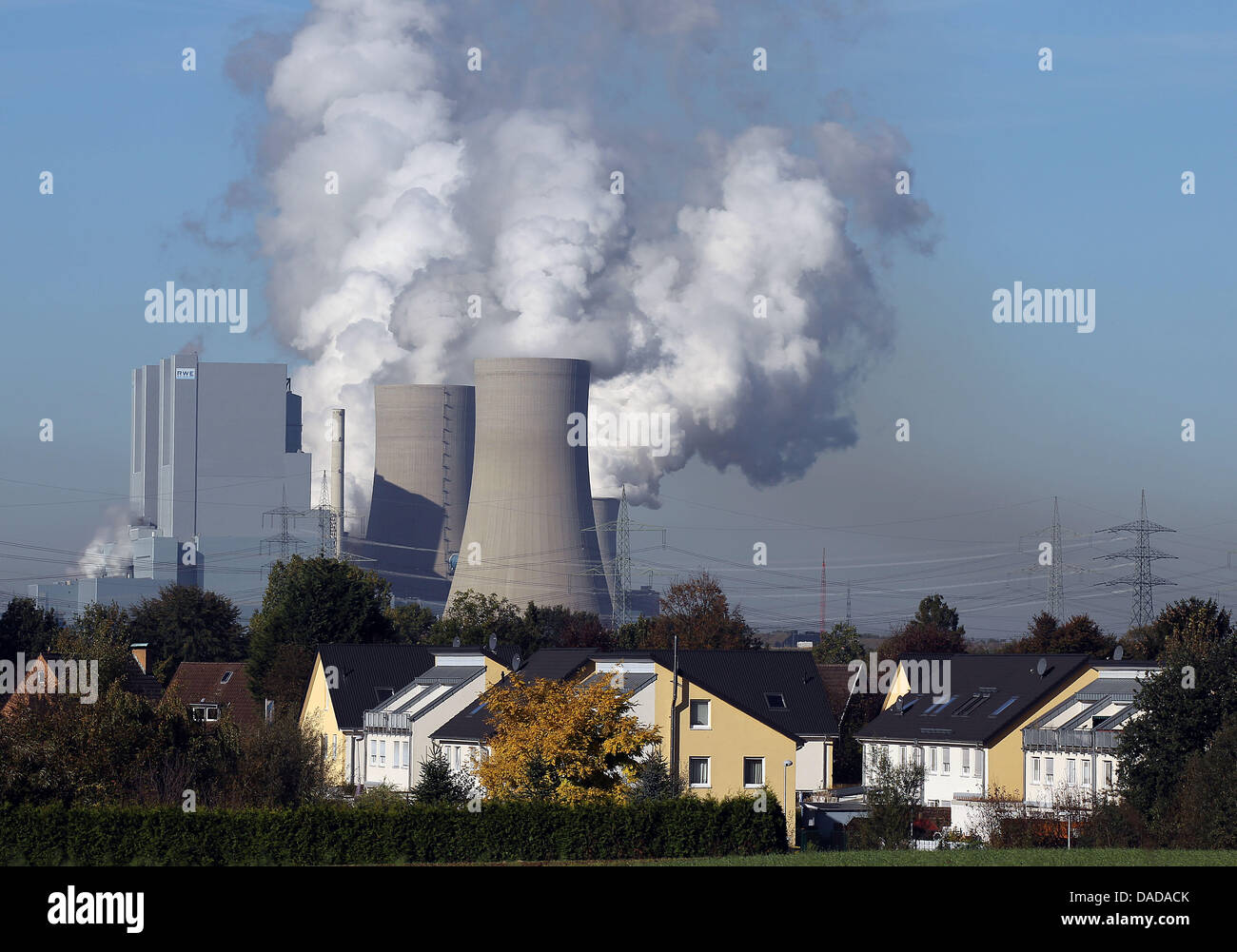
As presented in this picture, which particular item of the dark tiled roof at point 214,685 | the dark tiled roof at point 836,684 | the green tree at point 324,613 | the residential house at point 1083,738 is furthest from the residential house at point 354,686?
the dark tiled roof at point 836,684

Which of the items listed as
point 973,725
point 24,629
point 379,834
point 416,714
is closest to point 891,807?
point 973,725

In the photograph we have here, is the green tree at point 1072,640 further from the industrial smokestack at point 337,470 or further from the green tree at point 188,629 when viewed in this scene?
the industrial smokestack at point 337,470

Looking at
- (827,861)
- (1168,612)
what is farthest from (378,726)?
(1168,612)

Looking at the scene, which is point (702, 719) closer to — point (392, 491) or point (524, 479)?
point (524, 479)

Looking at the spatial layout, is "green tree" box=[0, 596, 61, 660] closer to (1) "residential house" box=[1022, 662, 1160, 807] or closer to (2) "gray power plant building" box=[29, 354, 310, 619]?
(2) "gray power plant building" box=[29, 354, 310, 619]
